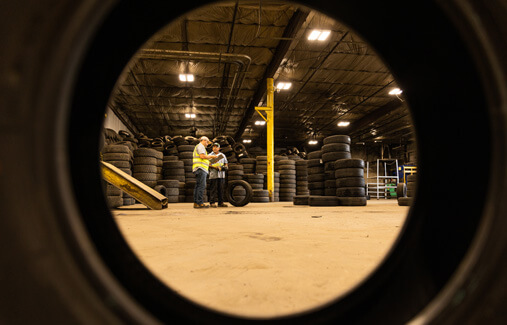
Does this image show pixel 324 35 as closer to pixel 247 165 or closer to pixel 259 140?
pixel 247 165

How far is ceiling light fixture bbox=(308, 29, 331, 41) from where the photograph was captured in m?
8.09

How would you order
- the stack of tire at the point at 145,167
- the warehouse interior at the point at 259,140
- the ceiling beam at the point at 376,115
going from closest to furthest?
1. the warehouse interior at the point at 259,140
2. the stack of tire at the point at 145,167
3. the ceiling beam at the point at 376,115

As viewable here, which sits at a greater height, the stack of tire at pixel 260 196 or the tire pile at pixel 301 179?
the tire pile at pixel 301 179

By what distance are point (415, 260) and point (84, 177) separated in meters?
0.76

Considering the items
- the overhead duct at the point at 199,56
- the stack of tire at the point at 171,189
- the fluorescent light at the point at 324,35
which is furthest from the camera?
the stack of tire at the point at 171,189

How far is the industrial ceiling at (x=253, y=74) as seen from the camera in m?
7.79

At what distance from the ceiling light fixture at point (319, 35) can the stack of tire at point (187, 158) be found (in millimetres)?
6206

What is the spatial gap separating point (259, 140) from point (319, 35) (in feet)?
45.9

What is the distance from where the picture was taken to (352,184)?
7.01m

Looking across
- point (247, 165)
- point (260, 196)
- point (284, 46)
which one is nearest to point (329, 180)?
point (260, 196)

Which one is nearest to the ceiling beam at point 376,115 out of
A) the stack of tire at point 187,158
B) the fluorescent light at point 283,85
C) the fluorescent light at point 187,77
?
the fluorescent light at point 283,85

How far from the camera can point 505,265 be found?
1.17 feet

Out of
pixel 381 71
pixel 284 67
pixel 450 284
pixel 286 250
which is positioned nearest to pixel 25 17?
pixel 450 284

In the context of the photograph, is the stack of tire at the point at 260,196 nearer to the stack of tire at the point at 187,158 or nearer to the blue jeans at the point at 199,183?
the stack of tire at the point at 187,158
